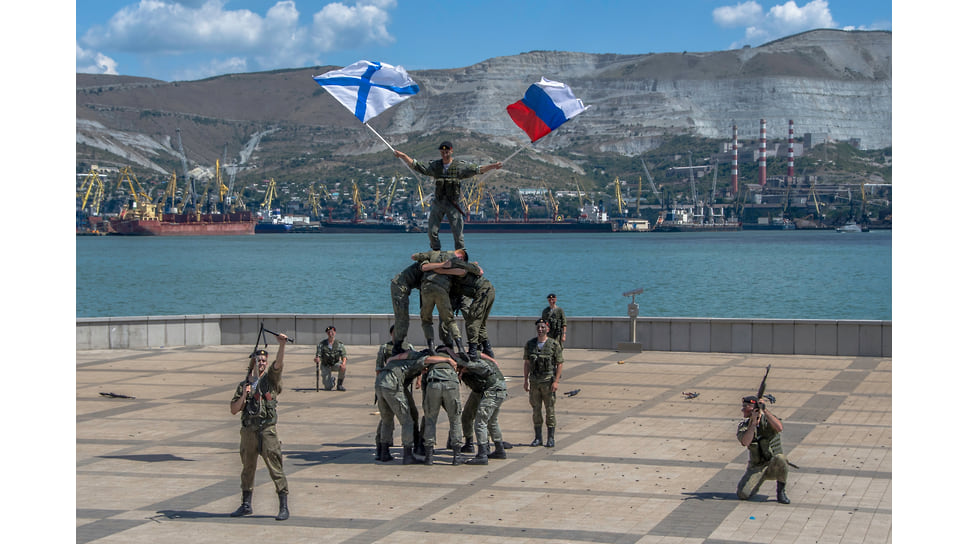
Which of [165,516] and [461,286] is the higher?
[461,286]

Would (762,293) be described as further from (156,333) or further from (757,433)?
(757,433)

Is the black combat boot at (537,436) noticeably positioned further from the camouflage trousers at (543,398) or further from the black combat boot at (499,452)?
the black combat boot at (499,452)

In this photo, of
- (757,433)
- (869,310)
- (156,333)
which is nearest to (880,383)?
(757,433)

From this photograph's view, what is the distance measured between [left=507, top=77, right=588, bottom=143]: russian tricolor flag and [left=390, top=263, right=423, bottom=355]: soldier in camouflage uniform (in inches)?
116

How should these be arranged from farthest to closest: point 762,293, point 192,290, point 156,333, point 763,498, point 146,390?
point 192,290, point 762,293, point 156,333, point 146,390, point 763,498

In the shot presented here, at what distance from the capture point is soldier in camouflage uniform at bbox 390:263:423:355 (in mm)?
17438

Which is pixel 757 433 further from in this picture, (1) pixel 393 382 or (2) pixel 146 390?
(2) pixel 146 390

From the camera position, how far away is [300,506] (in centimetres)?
1412

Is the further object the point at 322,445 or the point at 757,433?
the point at 322,445

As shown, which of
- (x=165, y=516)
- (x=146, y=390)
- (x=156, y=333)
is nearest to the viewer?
(x=165, y=516)

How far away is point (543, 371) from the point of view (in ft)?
58.2

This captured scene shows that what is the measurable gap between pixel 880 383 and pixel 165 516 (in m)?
16.7

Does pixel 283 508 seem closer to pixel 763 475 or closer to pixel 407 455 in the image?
pixel 407 455

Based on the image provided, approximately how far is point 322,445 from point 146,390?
7.62 metres
